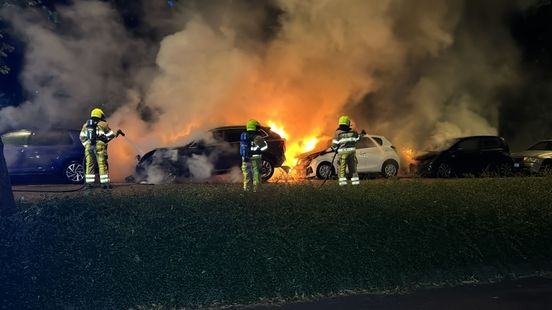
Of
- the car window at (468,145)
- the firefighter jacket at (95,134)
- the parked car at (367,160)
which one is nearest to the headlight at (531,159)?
the car window at (468,145)

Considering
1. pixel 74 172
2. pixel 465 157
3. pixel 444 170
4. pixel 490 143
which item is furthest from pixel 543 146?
pixel 74 172

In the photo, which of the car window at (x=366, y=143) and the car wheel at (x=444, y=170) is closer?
the car window at (x=366, y=143)

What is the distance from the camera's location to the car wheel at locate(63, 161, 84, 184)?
12.9 metres

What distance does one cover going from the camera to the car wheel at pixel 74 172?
12.9 m

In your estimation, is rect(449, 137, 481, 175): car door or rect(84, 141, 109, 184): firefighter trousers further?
rect(449, 137, 481, 175): car door

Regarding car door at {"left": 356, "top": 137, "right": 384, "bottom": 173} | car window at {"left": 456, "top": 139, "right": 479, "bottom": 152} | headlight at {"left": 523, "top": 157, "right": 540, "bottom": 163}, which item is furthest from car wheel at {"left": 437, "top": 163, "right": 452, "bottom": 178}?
headlight at {"left": 523, "top": 157, "right": 540, "bottom": 163}

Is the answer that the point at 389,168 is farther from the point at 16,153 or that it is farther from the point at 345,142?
the point at 16,153

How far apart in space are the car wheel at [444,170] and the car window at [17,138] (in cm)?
1208

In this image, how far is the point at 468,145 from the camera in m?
16.3

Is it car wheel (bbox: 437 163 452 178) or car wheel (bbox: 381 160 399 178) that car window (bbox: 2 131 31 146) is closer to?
car wheel (bbox: 381 160 399 178)

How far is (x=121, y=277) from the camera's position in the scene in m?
4.62

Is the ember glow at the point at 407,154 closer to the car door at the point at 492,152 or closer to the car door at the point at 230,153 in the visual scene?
the car door at the point at 492,152

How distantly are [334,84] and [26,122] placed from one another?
1067 centimetres

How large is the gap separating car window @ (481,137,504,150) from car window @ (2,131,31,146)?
13.8 m
